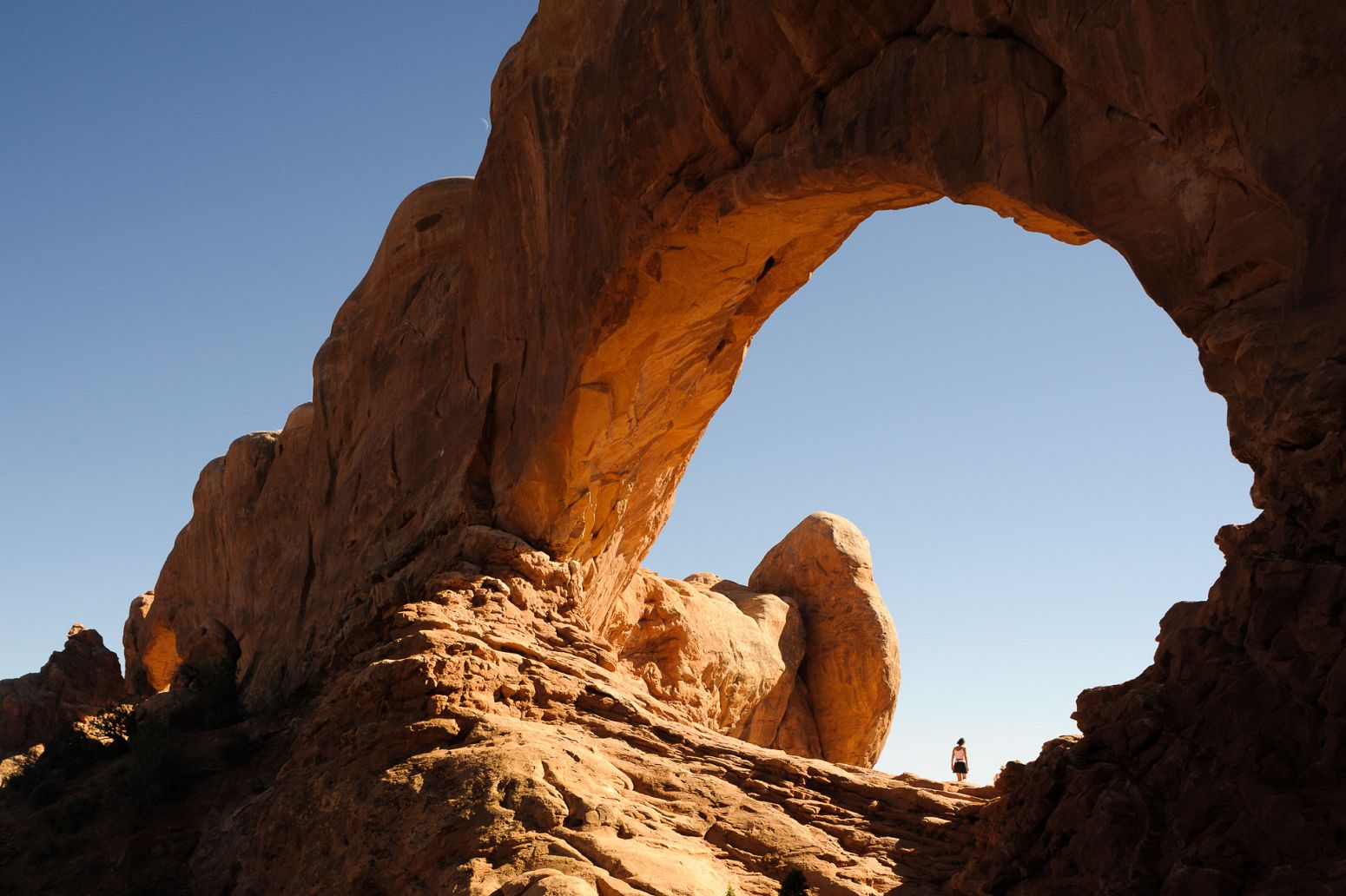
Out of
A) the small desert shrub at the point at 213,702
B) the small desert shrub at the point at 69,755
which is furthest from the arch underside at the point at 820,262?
the small desert shrub at the point at 69,755

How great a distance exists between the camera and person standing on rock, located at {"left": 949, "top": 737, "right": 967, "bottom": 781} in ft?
75.5

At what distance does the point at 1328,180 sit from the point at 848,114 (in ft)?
18.5

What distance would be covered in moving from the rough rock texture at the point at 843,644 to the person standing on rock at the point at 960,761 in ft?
17.9

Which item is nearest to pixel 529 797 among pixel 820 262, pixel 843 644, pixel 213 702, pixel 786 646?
pixel 820 262

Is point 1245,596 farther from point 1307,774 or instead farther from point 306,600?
point 306,600

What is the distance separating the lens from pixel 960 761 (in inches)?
906

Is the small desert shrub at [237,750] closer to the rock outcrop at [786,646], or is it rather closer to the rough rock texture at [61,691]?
the rock outcrop at [786,646]

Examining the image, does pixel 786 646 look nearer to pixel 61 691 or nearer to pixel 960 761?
pixel 960 761

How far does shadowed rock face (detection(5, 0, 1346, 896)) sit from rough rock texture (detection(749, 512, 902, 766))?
8.31 metres

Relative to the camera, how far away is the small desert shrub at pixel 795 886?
996cm

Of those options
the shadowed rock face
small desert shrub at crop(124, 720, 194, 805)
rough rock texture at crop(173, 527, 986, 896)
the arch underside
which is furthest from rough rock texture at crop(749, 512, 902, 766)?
small desert shrub at crop(124, 720, 194, 805)

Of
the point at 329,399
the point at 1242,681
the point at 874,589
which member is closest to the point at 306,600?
the point at 329,399

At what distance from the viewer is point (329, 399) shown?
23.8 m

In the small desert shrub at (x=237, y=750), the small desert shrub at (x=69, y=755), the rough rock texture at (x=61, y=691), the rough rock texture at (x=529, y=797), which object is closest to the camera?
the rough rock texture at (x=529, y=797)
